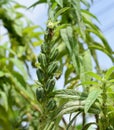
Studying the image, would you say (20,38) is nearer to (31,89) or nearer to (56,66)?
(31,89)

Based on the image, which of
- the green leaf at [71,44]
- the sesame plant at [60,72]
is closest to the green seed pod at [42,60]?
the sesame plant at [60,72]

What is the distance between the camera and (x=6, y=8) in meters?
1.41

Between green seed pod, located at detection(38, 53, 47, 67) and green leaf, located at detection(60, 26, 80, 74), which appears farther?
green leaf, located at detection(60, 26, 80, 74)

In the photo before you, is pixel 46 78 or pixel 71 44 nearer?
pixel 46 78

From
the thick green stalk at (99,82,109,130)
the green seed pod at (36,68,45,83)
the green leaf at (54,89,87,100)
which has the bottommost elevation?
the thick green stalk at (99,82,109,130)

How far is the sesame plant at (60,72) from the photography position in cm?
53

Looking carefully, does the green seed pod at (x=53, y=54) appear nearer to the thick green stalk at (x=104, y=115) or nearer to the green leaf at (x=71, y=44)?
the thick green stalk at (x=104, y=115)

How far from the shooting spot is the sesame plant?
0.53 meters

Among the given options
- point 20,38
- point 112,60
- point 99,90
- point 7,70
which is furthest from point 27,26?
point 99,90

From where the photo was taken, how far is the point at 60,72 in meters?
0.59

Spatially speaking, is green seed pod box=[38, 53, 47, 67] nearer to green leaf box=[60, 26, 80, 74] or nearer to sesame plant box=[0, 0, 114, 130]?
sesame plant box=[0, 0, 114, 130]

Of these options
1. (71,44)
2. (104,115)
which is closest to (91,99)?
(104,115)

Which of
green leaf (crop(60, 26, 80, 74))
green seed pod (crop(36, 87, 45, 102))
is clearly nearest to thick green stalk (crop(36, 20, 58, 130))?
green seed pod (crop(36, 87, 45, 102))

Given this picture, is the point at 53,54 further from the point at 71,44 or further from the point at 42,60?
the point at 71,44
